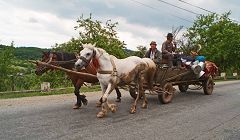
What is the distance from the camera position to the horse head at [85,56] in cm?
857

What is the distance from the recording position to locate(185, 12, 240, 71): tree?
132 ft

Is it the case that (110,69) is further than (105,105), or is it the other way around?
(110,69)

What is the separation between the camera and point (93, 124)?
806 centimetres

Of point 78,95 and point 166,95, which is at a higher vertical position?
point 78,95

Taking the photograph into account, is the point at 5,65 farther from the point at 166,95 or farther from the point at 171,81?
the point at 166,95

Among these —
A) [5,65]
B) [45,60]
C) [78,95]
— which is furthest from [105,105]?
[5,65]

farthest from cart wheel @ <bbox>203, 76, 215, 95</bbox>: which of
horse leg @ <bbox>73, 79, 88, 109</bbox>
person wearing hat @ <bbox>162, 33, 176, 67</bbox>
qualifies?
horse leg @ <bbox>73, 79, 88, 109</bbox>

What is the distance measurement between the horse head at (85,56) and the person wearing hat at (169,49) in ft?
13.3

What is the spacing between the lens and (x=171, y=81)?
1268 centimetres

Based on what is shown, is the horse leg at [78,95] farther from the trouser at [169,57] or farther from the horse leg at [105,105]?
the trouser at [169,57]

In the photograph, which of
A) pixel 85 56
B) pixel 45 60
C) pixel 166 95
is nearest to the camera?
pixel 85 56

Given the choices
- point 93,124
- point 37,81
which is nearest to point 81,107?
point 93,124

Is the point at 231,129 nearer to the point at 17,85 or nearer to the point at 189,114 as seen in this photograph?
the point at 189,114

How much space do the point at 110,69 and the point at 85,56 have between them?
818 mm
